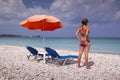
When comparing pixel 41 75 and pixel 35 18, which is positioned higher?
pixel 35 18

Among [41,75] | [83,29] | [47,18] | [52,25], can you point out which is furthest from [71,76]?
[52,25]

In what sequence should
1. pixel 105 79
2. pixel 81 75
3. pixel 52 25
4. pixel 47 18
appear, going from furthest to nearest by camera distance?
pixel 52 25, pixel 47 18, pixel 81 75, pixel 105 79

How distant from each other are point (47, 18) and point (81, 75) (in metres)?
3.56

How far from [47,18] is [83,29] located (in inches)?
86.5

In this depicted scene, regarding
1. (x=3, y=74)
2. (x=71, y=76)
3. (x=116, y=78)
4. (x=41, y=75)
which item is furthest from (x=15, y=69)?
(x=116, y=78)

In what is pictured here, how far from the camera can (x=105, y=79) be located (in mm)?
7484

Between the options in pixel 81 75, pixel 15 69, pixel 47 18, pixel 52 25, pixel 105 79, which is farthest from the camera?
pixel 52 25

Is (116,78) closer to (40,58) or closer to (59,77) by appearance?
(59,77)

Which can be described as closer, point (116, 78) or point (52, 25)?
point (116, 78)

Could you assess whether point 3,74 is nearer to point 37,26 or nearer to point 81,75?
point 81,75

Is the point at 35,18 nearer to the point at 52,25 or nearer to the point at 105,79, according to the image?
the point at 52,25

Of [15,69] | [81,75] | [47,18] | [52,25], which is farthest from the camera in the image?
[52,25]

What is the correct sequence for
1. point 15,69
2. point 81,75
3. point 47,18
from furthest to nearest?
point 47,18 < point 15,69 < point 81,75

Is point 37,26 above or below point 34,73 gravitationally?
above
